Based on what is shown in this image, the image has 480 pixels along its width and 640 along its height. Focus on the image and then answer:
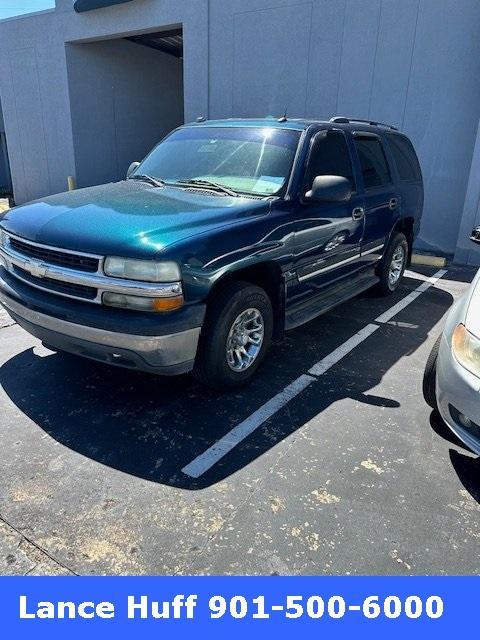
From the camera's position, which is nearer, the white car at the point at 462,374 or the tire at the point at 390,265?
the white car at the point at 462,374

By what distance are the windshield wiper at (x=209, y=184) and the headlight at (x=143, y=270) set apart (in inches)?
44.6

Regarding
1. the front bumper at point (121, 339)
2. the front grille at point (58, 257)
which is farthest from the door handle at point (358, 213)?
the front grille at point (58, 257)

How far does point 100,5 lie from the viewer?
11211 millimetres

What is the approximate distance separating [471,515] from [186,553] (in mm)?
1530

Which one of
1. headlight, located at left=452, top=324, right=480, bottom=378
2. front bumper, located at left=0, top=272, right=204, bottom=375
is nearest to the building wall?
headlight, located at left=452, top=324, right=480, bottom=378

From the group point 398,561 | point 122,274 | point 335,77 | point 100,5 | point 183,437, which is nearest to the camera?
point 398,561

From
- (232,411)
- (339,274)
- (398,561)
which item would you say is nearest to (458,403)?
(398,561)

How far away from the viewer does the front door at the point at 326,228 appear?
13.3ft

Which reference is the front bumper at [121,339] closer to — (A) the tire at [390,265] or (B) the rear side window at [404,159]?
(A) the tire at [390,265]

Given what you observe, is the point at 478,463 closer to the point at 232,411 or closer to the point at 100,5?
the point at 232,411

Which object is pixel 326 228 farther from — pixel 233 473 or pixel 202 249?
pixel 233 473

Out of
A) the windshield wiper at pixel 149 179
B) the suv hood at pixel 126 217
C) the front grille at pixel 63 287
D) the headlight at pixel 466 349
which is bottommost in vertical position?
the headlight at pixel 466 349

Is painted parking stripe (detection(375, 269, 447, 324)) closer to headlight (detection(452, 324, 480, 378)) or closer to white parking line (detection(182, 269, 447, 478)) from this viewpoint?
white parking line (detection(182, 269, 447, 478))

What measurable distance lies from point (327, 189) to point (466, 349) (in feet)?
5.64
